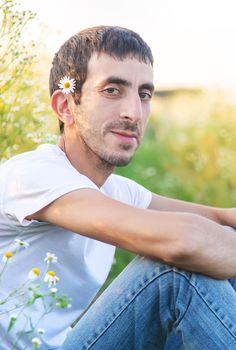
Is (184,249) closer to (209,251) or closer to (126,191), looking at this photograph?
(209,251)

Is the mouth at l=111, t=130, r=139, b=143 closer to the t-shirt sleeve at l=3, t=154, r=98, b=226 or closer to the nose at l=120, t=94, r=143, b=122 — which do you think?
the nose at l=120, t=94, r=143, b=122

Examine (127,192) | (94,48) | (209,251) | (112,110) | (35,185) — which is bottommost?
(127,192)

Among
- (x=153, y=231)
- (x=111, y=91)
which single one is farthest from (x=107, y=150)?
(x=153, y=231)

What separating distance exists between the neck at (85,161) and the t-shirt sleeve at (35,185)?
0.27m

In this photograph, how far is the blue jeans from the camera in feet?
7.70

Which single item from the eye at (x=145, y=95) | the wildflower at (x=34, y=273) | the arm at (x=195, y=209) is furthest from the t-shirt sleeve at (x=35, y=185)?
the arm at (x=195, y=209)

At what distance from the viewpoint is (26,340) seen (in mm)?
2551

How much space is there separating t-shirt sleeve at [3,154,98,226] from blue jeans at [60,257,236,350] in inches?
12.5

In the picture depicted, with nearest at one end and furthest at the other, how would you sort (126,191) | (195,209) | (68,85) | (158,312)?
(158,312) < (68,85) < (126,191) < (195,209)

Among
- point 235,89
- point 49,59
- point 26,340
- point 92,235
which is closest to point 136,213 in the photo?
point 92,235

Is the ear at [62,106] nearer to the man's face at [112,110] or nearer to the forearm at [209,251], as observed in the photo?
the man's face at [112,110]

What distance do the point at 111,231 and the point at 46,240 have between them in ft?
1.16

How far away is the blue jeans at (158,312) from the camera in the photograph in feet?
7.70

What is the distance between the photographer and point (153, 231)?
233 centimetres
